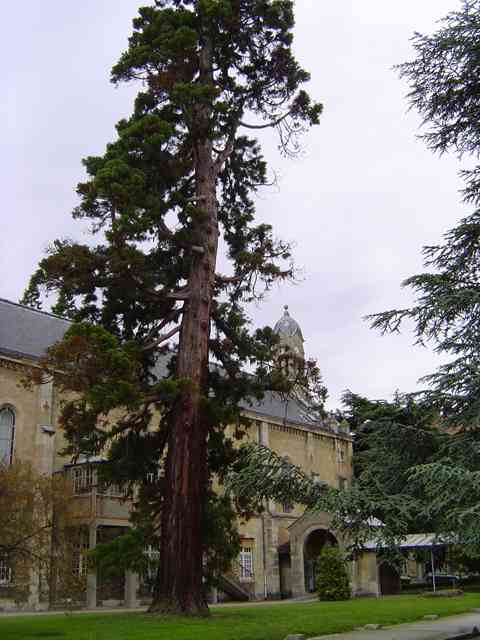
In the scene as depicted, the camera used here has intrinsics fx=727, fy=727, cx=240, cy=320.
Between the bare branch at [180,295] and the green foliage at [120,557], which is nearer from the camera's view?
the green foliage at [120,557]

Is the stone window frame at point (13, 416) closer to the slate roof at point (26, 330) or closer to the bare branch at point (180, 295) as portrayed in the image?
the slate roof at point (26, 330)

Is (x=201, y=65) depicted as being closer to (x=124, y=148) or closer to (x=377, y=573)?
(x=124, y=148)

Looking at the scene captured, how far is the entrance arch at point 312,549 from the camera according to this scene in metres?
39.0

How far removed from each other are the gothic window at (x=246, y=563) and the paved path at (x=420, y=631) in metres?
19.1

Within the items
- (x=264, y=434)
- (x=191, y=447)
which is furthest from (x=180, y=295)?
(x=264, y=434)

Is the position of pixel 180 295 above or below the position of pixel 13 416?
above

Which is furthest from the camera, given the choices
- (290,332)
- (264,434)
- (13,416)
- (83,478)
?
(290,332)

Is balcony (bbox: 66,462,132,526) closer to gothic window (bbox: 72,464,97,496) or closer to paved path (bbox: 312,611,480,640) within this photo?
gothic window (bbox: 72,464,97,496)

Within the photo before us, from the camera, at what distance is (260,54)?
22.1 meters

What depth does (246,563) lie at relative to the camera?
124 ft

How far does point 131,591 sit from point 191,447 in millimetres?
14050

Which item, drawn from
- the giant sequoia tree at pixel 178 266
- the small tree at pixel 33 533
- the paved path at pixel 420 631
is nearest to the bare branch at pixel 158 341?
the giant sequoia tree at pixel 178 266

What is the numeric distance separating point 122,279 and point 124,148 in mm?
3727

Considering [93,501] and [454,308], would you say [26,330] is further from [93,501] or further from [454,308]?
[454,308]
